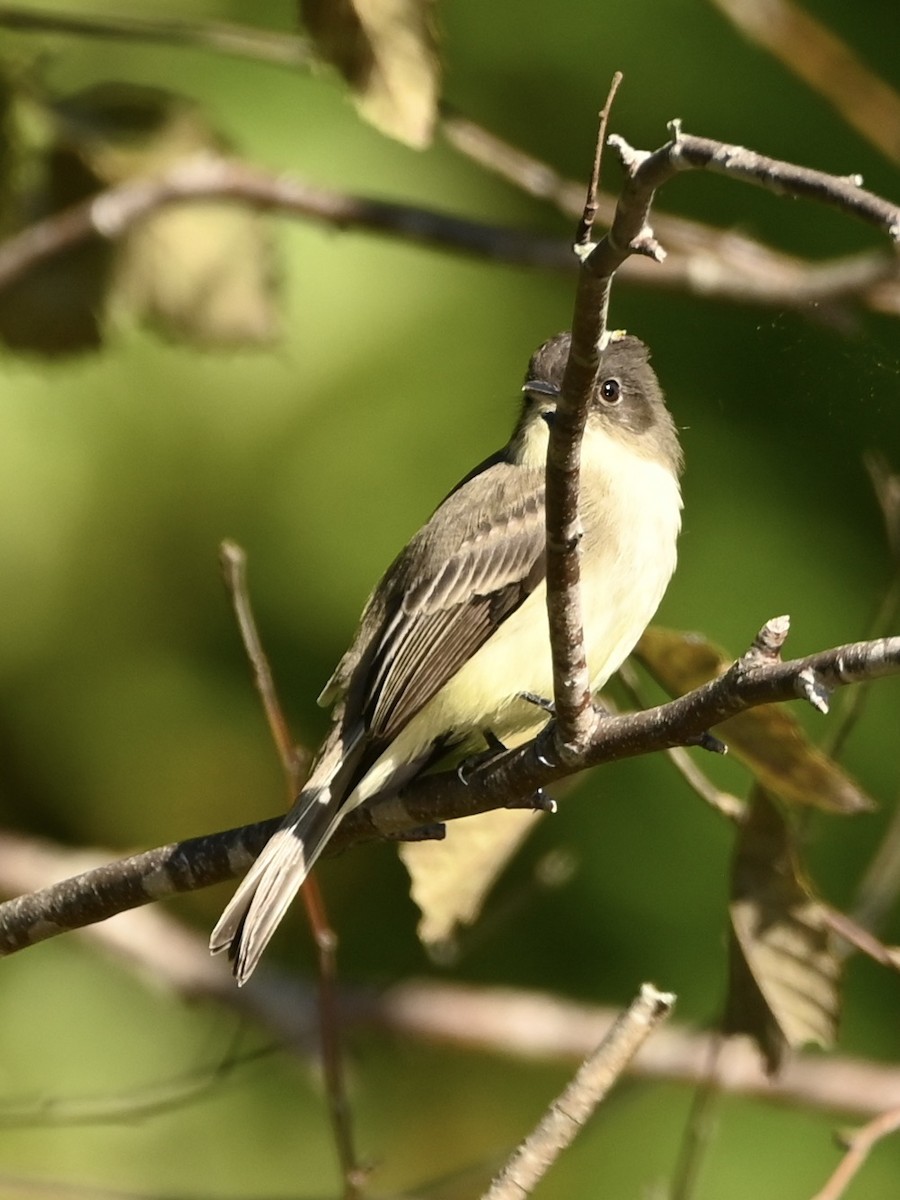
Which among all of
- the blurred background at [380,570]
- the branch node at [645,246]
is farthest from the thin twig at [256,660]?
the blurred background at [380,570]

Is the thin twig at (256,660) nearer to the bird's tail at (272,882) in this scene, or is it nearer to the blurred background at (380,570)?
the bird's tail at (272,882)

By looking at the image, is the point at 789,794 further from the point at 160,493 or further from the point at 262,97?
the point at 262,97

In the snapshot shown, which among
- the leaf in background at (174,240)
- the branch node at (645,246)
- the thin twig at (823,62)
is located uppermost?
the leaf in background at (174,240)

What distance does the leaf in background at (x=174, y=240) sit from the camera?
3047 millimetres

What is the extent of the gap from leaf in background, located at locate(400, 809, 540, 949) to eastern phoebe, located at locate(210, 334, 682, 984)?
10 cm

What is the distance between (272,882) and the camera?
2232 millimetres

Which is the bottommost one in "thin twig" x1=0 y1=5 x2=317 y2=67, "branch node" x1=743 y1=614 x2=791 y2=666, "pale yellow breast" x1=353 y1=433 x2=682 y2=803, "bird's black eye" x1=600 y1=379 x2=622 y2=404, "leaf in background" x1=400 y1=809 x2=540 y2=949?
"leaf in background" x1=400 y1=809 x2=540 y2=949

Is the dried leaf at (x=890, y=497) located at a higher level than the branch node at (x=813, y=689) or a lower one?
higher

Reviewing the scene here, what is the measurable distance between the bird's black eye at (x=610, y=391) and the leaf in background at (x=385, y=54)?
0.73 metres

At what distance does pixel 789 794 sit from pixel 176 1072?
1698 millimetres

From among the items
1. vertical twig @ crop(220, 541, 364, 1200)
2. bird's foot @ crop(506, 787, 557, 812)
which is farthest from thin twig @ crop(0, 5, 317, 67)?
bird's foot @ crop(506, 787, 557, 812)

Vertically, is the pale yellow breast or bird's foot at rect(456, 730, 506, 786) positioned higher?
the pale yellow breast

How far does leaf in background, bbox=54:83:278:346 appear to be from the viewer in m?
3.05

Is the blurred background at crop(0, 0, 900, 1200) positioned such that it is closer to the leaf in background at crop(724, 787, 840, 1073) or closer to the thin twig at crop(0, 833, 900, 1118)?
the thin twig at crop(0, 833, 900, 1118)
